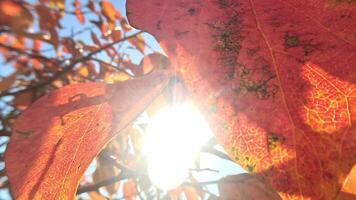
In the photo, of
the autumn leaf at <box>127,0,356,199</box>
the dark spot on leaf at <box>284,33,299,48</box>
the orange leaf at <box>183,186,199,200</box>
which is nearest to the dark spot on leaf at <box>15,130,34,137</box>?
the autumn leaf at <box>127,0,356,199</box>

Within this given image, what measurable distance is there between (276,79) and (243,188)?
1.60 feet

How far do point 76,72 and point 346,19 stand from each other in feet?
6.33

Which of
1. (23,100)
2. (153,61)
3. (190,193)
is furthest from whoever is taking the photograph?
(23,100)

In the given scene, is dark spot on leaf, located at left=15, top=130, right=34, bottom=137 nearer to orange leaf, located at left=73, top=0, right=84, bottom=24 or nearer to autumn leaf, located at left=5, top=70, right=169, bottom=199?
autumn leaf, located at left=5, top=70, right=169, bottom=199

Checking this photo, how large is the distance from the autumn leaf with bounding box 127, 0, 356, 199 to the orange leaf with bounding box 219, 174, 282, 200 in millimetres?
424

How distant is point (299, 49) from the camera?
372 mm

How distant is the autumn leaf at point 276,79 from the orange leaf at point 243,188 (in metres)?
0.42

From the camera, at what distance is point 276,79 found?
37 centimetres

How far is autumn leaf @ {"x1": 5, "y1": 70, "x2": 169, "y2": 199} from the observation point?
18.1 inches

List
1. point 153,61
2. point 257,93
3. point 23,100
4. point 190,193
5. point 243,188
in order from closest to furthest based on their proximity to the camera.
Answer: point 257,93, point 243,188, point 153,61, point 190,193, point 23,100

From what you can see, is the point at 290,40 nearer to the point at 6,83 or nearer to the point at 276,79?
the point at 276,79

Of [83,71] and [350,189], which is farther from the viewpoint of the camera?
[83,71]

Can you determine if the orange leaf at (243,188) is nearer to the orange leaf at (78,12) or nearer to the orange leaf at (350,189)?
the orange leaf at (350,189)

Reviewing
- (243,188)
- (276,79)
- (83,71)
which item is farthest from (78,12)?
(276,79)
